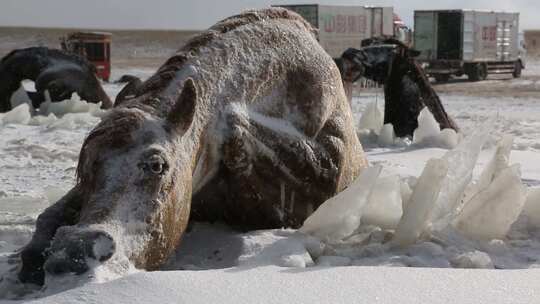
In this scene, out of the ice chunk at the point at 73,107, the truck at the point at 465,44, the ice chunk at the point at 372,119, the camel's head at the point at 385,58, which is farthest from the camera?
the truck at the point at 465,44

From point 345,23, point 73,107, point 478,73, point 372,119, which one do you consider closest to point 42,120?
point 73,107

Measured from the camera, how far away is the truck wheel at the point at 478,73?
29.5 meters

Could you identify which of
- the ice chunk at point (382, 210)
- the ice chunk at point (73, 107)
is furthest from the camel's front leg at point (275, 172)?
the ice chunk at point (73, 107)

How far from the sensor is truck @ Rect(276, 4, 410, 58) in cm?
3158

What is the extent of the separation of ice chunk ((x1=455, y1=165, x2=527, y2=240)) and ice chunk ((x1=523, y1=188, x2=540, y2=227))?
1.58ft

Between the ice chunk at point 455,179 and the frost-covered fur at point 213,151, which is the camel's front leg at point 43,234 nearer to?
the frost-covered fur at point 213,151

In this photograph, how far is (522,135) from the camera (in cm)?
1189

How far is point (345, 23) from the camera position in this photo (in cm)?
3278

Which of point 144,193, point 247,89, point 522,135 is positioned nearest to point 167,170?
point 144,193

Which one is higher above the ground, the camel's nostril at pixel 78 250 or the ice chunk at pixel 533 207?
the camel's nostril at pixel 78 250

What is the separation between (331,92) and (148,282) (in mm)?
2345

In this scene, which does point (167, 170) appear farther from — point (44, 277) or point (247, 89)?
point (247, 89)

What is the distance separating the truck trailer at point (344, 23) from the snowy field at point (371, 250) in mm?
24758

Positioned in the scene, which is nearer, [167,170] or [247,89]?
[167,170]
